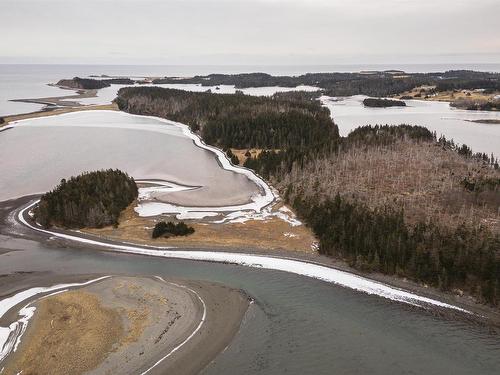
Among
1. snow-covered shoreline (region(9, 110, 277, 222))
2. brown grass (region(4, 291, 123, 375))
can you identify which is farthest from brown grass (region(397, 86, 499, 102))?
brown grass (region(4, 291, 123, 375))

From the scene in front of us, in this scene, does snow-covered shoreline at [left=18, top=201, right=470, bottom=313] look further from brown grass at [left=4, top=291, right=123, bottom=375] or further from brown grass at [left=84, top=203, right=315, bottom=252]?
brown grass at [left=4, top=291, right=123, bottom=375]

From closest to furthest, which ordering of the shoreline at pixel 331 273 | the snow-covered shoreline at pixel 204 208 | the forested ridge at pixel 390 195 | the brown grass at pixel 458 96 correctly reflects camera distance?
the shoreline at pixel 331 273 < the forested ridge at pixel 390 195 < the snow-covered shoreline at pixel 204 208 < the brown grass at pixel 458 96

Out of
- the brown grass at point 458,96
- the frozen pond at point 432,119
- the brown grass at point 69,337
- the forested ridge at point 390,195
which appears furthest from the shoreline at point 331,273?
the brown grass at point 458,96

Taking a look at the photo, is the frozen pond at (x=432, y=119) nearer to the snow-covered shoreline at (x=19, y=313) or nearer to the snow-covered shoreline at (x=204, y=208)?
the snow-covered shoreline at (x=204, y=208)

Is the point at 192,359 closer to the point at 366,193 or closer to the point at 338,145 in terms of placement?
the point at 366,193

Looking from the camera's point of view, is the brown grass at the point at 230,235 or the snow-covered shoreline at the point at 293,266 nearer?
the snow-covered shoreline at the point at 293,266

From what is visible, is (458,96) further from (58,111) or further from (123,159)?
(58,111)

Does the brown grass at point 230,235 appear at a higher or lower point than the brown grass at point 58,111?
lower

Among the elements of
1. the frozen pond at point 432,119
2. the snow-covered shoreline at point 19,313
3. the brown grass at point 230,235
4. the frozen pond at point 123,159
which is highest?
the frozen pond at point 432,119
